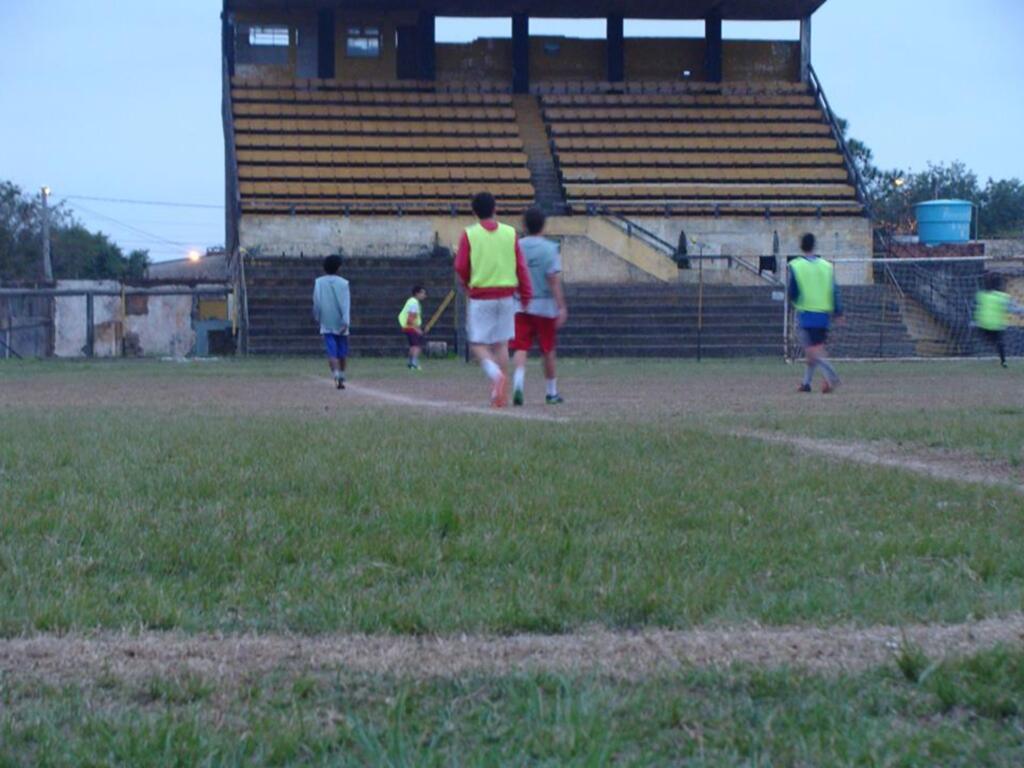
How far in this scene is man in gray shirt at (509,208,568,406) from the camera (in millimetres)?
13375

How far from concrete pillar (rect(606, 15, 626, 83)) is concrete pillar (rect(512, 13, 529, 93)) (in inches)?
104

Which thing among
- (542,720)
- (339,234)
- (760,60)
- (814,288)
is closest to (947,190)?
(760,60)

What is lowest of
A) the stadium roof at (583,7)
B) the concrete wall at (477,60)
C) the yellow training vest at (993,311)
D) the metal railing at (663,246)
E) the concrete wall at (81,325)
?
the concrete wall at (81,325)

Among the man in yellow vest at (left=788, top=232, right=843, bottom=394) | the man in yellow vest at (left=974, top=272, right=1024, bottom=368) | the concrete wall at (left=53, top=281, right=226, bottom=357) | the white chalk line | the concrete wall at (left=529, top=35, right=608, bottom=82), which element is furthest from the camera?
the concrete wall at (left=529, top=35, right=608, bottom=82)

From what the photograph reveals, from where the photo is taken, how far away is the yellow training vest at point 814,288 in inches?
672

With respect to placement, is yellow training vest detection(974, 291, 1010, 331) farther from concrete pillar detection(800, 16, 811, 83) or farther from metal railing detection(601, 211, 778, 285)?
concrete pillar detection(800, 16, 811, 83)

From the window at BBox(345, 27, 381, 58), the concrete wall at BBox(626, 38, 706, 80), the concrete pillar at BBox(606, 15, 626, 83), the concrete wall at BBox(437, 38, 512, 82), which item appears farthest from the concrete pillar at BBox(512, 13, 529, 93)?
the window at BBox(345, 27, 381, 58)

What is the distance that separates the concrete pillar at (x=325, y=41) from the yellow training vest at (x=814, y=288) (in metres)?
30.6

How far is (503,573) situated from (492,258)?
795cm

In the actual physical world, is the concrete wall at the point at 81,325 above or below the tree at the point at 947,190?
below

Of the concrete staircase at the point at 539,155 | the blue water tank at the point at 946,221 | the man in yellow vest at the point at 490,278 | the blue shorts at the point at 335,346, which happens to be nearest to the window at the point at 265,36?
the concrete staircase at the point at 539,155

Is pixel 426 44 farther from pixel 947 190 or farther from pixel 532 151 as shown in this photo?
pixel 947 190

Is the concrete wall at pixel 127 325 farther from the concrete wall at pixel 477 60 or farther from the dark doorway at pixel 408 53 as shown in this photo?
the concrete wall at pixel 477 60

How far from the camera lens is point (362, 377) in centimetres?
2297
